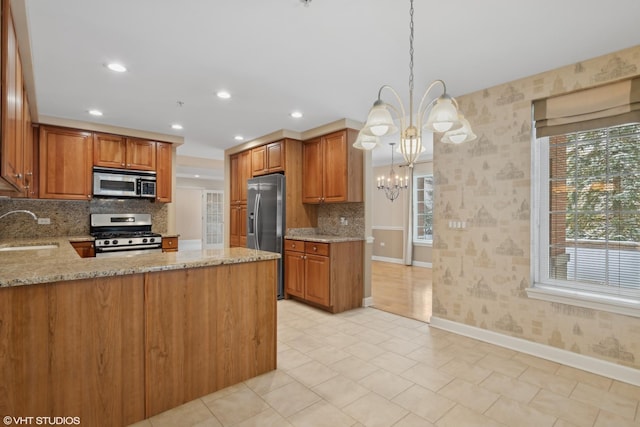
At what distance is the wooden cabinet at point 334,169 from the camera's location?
4250mm

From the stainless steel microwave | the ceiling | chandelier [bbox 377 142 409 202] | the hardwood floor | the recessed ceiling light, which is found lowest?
the hardwood floor

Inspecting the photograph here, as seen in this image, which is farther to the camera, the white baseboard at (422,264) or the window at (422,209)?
the window at (422,209)

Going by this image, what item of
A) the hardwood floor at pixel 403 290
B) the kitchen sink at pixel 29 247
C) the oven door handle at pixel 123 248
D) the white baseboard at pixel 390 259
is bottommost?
the hardwood floor at pixel 403 290

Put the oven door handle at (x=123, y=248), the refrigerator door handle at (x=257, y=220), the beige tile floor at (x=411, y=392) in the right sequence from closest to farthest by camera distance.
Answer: the beige tile floor at (x=411, y=392) < the oven door handle at (x=123, y=248) < the refrigerator door handle at (x=257, y=220)

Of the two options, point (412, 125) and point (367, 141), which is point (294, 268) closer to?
point (367, 141)

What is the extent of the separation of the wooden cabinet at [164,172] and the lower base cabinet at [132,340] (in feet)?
10.9

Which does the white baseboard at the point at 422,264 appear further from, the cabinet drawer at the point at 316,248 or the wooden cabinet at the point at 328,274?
the cabinet drawer at the point at 316,248

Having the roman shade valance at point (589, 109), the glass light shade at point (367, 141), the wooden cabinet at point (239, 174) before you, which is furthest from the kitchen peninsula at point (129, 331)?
the wooden cabinet at point (239, 174)

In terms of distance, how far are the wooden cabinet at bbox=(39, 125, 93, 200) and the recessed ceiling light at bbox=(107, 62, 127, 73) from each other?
2.12 meters

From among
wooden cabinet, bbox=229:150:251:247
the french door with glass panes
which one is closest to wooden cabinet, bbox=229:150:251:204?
wooden cabinet, bbox=229:150:251:247

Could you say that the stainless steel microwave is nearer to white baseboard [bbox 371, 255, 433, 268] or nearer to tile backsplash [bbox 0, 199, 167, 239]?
tile backsplash [bbox 0, 199, 167, 239]

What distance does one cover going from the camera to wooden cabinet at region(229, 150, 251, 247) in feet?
18.1

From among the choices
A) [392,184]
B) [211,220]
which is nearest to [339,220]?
[392,184]

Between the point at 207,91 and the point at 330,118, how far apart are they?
5.17ft
